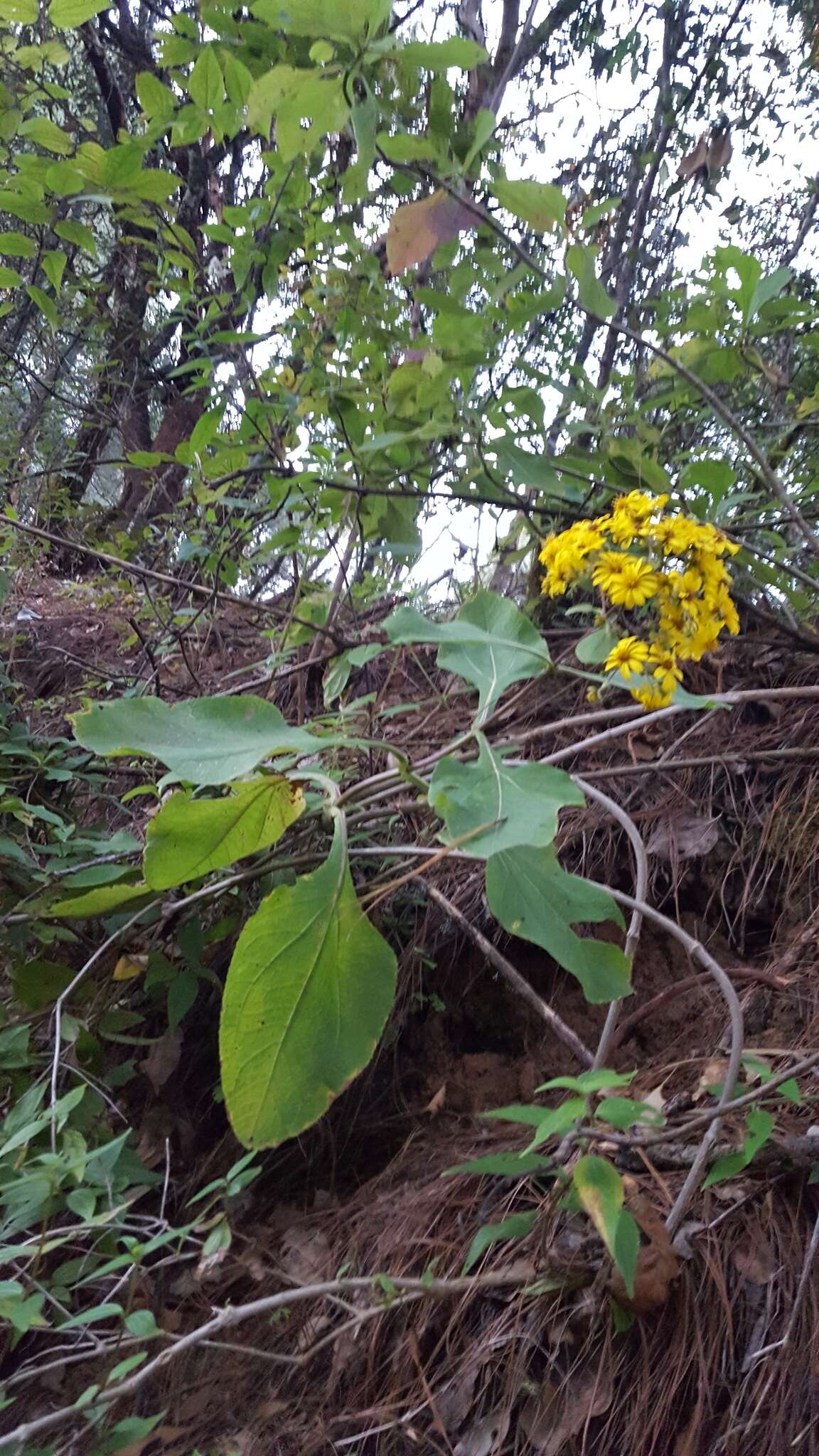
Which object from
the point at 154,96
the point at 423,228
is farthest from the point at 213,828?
the point at 154,96

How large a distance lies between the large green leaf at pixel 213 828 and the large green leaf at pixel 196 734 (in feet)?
0.16

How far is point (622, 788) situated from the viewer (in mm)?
Result: 1619

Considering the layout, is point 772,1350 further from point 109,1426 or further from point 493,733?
point 493,733

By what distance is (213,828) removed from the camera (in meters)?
0.83

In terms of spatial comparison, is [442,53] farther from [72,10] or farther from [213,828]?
[213,828]

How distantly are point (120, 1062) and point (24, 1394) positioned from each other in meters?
0.44

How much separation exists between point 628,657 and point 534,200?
77 cm

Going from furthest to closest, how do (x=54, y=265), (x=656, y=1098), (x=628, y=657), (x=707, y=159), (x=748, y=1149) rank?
(x=707, y=159)
(x=54, y=265)
(x=656, y=1098)
(x=628, y=657)
(x=748, y=1149)

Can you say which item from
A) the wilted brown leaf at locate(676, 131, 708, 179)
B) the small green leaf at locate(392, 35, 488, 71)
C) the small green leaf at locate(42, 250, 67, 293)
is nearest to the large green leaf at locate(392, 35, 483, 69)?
the small green leaf at locate(392, 35, 488, 71)

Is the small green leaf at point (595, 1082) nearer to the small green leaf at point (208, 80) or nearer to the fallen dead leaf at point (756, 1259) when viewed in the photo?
the fallen dead leaf at point (756, 1259)

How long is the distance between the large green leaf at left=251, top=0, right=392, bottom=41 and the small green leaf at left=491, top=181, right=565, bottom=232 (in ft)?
0.92

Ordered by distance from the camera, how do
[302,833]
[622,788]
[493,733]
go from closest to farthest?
1. [302,833]
2. [622,788]
3. [493,733]

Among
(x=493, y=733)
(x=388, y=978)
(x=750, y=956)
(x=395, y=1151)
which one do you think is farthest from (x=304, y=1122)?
(x=493, y=733)

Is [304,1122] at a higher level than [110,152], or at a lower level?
lower
